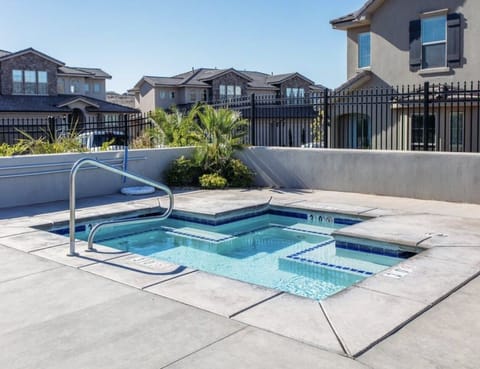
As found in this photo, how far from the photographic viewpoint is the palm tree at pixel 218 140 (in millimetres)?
13625

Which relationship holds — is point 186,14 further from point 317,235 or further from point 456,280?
point 456,280

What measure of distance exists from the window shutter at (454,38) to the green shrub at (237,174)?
27.2 ft

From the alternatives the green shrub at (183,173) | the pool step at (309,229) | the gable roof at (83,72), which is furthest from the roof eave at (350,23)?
the gable roof at (83,72)

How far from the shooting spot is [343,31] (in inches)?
Answer: 848

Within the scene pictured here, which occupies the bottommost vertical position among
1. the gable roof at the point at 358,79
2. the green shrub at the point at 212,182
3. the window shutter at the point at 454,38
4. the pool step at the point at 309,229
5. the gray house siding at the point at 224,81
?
the pool step at the point at 309,229

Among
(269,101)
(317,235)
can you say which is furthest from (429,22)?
(317,235)

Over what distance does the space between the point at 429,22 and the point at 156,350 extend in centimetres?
1690

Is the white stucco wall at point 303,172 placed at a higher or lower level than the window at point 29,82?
lower

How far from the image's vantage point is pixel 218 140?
1371 cm

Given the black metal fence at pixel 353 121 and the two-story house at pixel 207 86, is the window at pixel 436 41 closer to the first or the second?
the black metal fence at pixel 353 121

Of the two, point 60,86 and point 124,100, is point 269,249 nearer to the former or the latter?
point 60,86

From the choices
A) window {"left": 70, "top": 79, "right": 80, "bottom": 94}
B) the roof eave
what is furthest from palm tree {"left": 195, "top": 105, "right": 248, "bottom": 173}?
window {"left": 70, "top": 79, "right": 80, "bottom": 94}

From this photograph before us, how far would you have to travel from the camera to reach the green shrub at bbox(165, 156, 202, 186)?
13453mm

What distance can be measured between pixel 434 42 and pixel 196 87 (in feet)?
111
